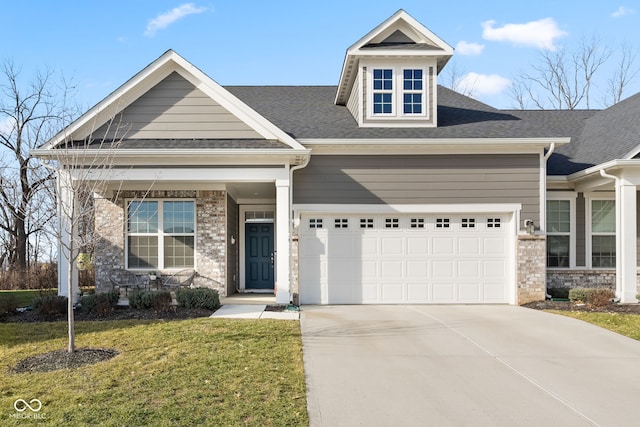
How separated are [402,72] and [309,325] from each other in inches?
279

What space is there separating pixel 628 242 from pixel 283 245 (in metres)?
7.90

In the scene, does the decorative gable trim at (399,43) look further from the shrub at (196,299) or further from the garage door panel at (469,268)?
the shrub at (196,299)

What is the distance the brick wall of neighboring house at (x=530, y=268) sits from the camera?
1264 centimetres

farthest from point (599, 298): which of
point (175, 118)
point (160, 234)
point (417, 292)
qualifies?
point (160, 234)

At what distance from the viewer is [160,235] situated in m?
13.6

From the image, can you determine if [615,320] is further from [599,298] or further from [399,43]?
[399,43]

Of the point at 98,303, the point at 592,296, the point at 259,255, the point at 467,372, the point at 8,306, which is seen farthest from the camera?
the point at 259,255

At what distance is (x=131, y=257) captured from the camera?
13578mm

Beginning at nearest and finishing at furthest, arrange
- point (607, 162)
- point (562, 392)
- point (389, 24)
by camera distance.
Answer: point (562, 392) < point (607, 162) < point (389, 24)

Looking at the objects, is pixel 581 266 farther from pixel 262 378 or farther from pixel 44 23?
pixel 44 23

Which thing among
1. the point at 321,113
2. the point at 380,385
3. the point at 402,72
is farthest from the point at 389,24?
the point at 380,385

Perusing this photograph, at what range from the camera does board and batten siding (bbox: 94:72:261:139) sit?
1215 centimetres

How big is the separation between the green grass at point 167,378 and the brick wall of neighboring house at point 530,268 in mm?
6206

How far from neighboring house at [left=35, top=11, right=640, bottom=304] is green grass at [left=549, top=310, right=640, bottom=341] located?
1676 mm
